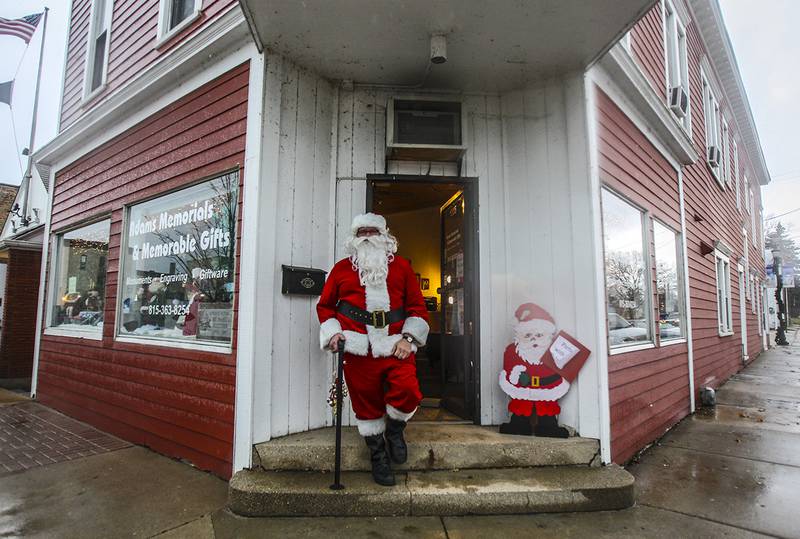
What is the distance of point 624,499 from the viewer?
2.91 meters

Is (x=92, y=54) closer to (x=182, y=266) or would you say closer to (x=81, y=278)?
(x=81, y=278)

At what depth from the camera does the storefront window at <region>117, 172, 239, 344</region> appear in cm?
382

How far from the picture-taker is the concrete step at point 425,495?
2.74 metres

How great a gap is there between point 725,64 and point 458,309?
385 inches

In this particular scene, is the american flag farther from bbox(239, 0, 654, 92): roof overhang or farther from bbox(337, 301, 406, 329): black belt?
bbox(337, 301, 406, 329): black belt

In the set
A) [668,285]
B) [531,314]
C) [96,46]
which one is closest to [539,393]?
[531,314]

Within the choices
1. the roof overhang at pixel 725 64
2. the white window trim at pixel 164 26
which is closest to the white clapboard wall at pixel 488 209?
the white window trim at pixel 164 26

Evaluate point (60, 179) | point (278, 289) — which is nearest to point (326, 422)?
point (278, 289)

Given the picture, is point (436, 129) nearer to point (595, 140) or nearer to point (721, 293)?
point (595, 140)

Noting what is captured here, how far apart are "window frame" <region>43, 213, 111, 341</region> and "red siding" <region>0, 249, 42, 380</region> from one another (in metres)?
2.12

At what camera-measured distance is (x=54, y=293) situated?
A: 6320 millimetres

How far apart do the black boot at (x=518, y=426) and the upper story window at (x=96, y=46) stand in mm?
7042

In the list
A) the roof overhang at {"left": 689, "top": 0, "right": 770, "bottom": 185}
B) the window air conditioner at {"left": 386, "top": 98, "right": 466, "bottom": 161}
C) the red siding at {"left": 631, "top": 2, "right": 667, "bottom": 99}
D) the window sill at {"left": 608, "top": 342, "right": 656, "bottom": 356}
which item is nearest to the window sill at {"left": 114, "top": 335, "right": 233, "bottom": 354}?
the window air conditioner at {"left": 386, "top": 98, "right": 466, "bottom": 161}

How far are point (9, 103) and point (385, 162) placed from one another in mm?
16026
